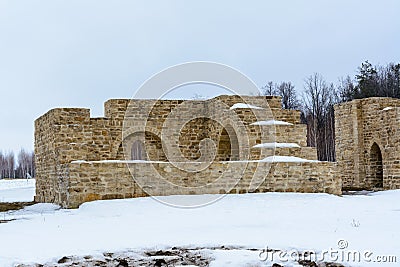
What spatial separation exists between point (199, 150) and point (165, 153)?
1206mm

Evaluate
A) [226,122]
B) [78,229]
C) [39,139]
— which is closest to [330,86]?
[226,122]

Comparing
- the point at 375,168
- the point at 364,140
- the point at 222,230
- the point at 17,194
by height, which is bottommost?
the point at 17,194

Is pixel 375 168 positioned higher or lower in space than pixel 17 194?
higher

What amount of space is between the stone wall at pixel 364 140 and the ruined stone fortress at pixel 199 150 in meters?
0.04

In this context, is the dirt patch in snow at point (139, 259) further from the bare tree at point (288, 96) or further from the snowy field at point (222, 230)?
the bare tree at point (288, 96)

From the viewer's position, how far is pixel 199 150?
16.8m

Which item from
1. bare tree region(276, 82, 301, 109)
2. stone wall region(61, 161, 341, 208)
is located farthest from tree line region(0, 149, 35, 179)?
stone wall region(61, 161, 341, 208)

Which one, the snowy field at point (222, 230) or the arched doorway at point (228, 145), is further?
the arched doorway at point (228, 145)

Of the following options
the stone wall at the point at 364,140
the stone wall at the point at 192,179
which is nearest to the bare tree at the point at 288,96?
the stone wall at the point at 364,140

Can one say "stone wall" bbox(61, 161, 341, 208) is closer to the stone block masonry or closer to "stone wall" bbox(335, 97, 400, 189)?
the stone block masonry

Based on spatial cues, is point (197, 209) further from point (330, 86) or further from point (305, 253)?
point (330, 86)

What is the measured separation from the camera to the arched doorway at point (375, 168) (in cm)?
1989

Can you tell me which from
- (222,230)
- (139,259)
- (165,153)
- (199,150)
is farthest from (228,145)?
(139,259)

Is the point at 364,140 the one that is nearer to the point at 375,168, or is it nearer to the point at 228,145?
the point at 375,168
